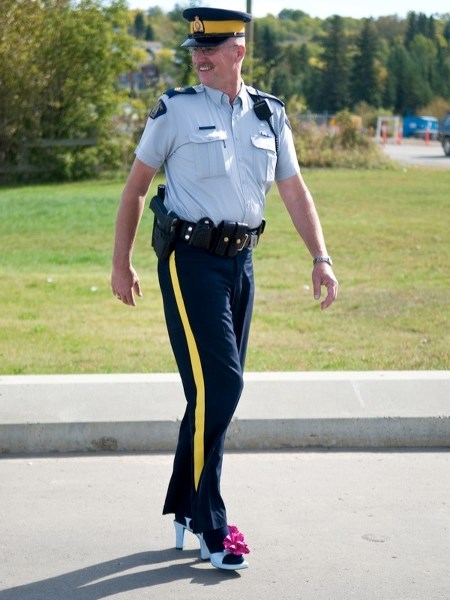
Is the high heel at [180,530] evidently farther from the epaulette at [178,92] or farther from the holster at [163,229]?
→ the epaulette at [178,92]

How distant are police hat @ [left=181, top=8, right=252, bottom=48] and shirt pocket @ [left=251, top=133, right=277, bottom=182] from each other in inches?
15.4

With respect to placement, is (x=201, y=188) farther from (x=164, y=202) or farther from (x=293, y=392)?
(x=293, y=392)

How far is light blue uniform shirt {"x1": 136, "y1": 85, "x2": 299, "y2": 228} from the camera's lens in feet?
14.7

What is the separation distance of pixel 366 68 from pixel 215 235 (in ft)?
176

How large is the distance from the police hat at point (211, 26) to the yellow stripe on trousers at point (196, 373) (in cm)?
79

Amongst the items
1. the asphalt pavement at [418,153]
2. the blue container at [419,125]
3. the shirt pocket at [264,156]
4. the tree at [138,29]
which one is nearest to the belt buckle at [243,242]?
the shirt pocket at [264,156]

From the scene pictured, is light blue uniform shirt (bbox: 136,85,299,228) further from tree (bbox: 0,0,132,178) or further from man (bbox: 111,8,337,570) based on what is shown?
tree (bbox: 0,0,132,178)

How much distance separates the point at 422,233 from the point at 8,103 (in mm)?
14909

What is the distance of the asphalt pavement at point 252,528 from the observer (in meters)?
4.38

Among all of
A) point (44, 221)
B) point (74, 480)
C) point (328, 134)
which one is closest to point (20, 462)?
point (74, 480)

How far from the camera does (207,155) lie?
4465 millimetres

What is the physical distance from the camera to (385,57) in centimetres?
5709

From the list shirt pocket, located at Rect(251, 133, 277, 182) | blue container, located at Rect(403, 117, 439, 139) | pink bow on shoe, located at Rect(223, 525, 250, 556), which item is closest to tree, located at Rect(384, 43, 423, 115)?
blue container, located at Rect(403, 117, 439, 139)

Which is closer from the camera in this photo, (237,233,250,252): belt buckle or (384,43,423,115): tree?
(237,233,250,252): belt buckle
